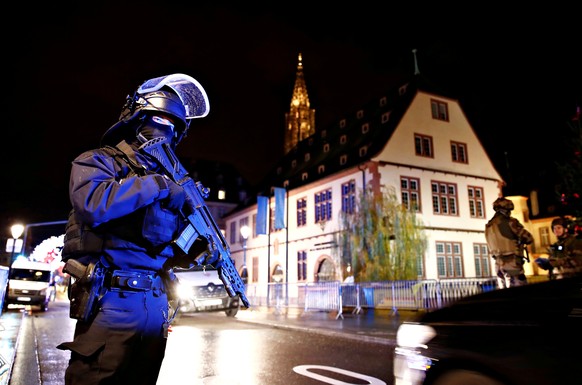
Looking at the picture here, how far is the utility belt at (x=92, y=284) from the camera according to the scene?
2.37 metres

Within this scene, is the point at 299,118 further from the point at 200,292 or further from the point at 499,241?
the point at 499,241

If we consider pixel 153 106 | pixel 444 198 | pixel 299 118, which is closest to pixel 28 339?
pixel 153 106

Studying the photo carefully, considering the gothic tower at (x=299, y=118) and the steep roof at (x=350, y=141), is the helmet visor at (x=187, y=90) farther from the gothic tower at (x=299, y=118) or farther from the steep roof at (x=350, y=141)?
the gothic tower at (x=299, y=118)

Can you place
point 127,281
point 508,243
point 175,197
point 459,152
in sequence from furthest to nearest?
1. point 459,152
2. point 508,243
3. point 175,197
4. point 127,281

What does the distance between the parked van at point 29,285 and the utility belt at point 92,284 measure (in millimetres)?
19454

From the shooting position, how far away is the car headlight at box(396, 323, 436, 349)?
3137mm

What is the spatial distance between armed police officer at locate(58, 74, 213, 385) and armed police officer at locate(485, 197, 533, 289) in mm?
7824

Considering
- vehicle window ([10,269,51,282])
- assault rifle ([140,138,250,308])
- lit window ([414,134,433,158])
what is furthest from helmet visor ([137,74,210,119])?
lit window ([414,134,433,158])

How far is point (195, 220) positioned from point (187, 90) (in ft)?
3.51

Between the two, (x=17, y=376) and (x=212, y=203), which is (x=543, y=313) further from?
(x=212, y=203)

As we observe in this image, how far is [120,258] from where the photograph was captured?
8.26 ft

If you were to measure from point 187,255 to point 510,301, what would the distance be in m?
2.17

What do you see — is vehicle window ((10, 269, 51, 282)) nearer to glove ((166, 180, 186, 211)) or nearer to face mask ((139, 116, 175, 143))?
face mask ((139, 116, 175, 143))

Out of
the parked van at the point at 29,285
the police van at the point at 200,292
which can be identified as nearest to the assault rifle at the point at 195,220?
the police van at the point at 200,292
